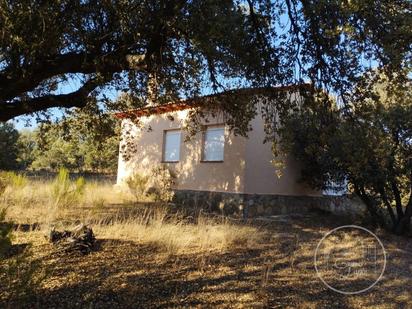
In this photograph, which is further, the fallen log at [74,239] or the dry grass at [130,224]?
the dry grass at [130,224]

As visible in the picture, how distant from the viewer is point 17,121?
732 cm

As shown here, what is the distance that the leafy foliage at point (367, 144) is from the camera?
17.5ft

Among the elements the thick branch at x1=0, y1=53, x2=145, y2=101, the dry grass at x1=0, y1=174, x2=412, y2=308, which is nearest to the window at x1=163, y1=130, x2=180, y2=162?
the dry grass at x1=0, y1=174, x2=412, y2=308

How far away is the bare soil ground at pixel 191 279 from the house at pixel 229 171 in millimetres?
4874

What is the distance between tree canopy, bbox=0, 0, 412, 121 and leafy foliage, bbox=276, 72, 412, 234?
14.1 inches

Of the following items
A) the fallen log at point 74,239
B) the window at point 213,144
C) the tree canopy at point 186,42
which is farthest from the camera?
the window at point 213,144

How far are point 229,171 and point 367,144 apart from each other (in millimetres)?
7909

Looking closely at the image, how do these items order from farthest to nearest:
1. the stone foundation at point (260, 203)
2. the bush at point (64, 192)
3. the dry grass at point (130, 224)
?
the stone foundation at point (260, 203)
the bush at point (64, 192)
the dry grass at point (130, 224)

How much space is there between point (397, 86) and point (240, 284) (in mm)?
3200

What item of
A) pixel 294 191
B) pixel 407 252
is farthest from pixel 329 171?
pixel 407 252

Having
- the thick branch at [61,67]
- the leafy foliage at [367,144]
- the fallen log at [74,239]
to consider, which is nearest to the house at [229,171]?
the leafy foliage at [367,144]

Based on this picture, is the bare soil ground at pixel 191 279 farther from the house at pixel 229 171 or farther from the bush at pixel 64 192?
the house at pixel 229 171

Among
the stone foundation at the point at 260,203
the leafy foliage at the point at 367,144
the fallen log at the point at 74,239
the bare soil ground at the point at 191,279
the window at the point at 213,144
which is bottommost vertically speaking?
the bare soil ground at the point at 191,279

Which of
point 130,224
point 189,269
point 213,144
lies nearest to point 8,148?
point 213,144
